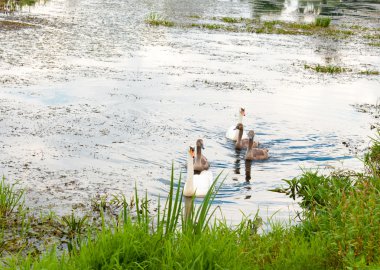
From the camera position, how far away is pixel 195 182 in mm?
11711

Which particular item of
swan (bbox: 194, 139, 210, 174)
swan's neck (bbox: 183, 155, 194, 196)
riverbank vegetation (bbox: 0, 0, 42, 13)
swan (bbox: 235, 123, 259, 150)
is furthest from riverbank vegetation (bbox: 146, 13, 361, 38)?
swan's neck (bbox: 183, 155, 194, 196)

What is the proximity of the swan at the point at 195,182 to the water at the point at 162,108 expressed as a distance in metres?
0.39

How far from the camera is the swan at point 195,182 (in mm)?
11258

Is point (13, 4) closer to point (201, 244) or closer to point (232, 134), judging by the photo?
point (232, 134)

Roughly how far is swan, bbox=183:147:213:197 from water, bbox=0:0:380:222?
39cm

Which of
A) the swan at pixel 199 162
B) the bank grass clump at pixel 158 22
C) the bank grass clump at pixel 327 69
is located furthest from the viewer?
the bank grass clump at pixel 158 22

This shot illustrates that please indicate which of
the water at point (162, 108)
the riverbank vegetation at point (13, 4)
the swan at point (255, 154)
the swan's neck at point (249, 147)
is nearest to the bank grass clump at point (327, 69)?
the water at point (162, 108)

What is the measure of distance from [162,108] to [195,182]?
587 centimetres

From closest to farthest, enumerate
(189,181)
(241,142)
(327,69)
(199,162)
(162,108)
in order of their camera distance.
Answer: (189,181) < (199,162) < (241,142) < (162,108) < (327,69)

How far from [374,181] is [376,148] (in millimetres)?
3168

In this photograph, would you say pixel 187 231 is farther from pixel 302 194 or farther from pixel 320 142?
pixel 320 142

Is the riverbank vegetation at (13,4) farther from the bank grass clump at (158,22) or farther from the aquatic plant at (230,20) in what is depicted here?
the aquatic plant at (230,20)

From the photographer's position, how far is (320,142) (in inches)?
600

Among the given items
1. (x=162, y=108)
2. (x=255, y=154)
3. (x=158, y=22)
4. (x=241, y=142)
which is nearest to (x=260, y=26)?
(x=158, y=22)
